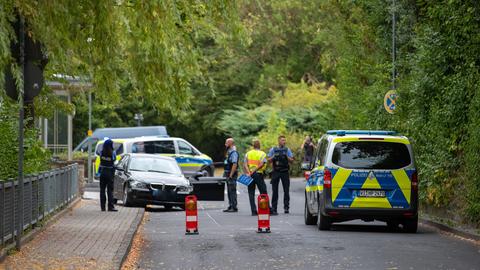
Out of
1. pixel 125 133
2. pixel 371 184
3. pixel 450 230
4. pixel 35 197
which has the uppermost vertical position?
pixel 125 133

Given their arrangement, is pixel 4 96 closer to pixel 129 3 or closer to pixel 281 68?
pixel 129 3

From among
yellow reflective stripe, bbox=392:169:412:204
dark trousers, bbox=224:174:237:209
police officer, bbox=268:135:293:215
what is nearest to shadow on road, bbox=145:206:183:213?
dark trousers, bbox=224:174:237:209

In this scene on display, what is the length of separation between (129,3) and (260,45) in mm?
60354

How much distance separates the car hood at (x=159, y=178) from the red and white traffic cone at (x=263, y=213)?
10.3 meters

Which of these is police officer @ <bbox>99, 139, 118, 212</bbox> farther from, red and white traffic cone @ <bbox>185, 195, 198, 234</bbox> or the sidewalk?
red and white traffic cone @ <bbox>185, 195, 198, 234</bbox>

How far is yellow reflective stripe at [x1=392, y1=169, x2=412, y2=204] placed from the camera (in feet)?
69.8

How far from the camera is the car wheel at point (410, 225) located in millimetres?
21531

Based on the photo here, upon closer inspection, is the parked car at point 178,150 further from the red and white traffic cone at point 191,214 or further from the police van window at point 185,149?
the red and white traffic cone at point 191,214

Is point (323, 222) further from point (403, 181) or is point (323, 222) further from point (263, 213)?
point (403, 181)

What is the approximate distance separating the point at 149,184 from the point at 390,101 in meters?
6.58

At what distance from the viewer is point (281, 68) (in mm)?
73875

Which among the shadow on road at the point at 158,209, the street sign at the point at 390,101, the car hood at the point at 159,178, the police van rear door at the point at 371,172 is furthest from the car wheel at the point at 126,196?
the police van rear door at the point at 371,172

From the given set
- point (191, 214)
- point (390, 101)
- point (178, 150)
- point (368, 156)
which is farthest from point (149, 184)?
point (178, 150)

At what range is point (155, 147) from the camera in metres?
45.1
